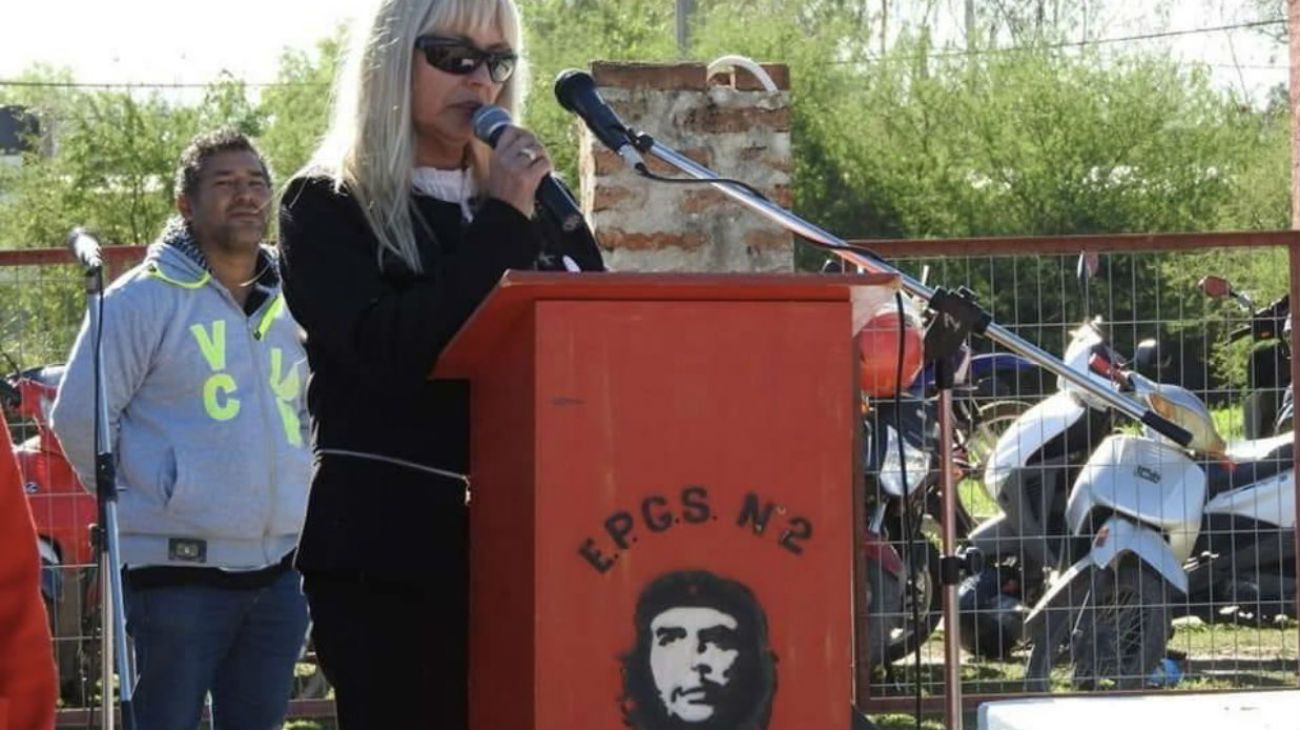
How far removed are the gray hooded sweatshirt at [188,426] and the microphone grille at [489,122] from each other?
7.64 feet

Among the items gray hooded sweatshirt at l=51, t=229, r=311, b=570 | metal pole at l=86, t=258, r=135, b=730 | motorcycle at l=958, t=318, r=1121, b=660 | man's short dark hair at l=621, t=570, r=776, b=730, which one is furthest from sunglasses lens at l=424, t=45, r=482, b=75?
motorcycle at l=958, t=318, r=1121, b=660

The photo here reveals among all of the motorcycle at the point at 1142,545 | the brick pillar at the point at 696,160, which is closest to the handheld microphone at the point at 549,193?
the brick pillar at the point at 696,160

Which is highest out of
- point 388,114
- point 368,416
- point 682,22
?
point 682,22

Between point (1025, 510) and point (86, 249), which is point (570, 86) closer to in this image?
point (86, 249)

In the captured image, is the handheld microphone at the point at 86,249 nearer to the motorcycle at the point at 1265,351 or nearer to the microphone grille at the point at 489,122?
the microphone grille at the point at 489,122

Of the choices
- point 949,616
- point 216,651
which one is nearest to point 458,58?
point 949,616

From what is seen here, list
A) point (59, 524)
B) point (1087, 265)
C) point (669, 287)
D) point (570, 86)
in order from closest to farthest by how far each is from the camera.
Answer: point (669, 287)
point (570, 86)
point (1087, 265)
point (59, 524)

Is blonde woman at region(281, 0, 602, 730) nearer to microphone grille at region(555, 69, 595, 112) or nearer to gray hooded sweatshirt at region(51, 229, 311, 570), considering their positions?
microphone grille at region(555, 69, 595, 112)

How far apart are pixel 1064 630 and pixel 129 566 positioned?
10.5 ft

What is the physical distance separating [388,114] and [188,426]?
234cm

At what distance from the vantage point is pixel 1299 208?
11312 millimetres

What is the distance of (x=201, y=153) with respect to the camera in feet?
17.6

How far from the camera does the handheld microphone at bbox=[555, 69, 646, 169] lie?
3135mm

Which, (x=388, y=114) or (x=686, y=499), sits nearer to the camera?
(x=686, y=499)
